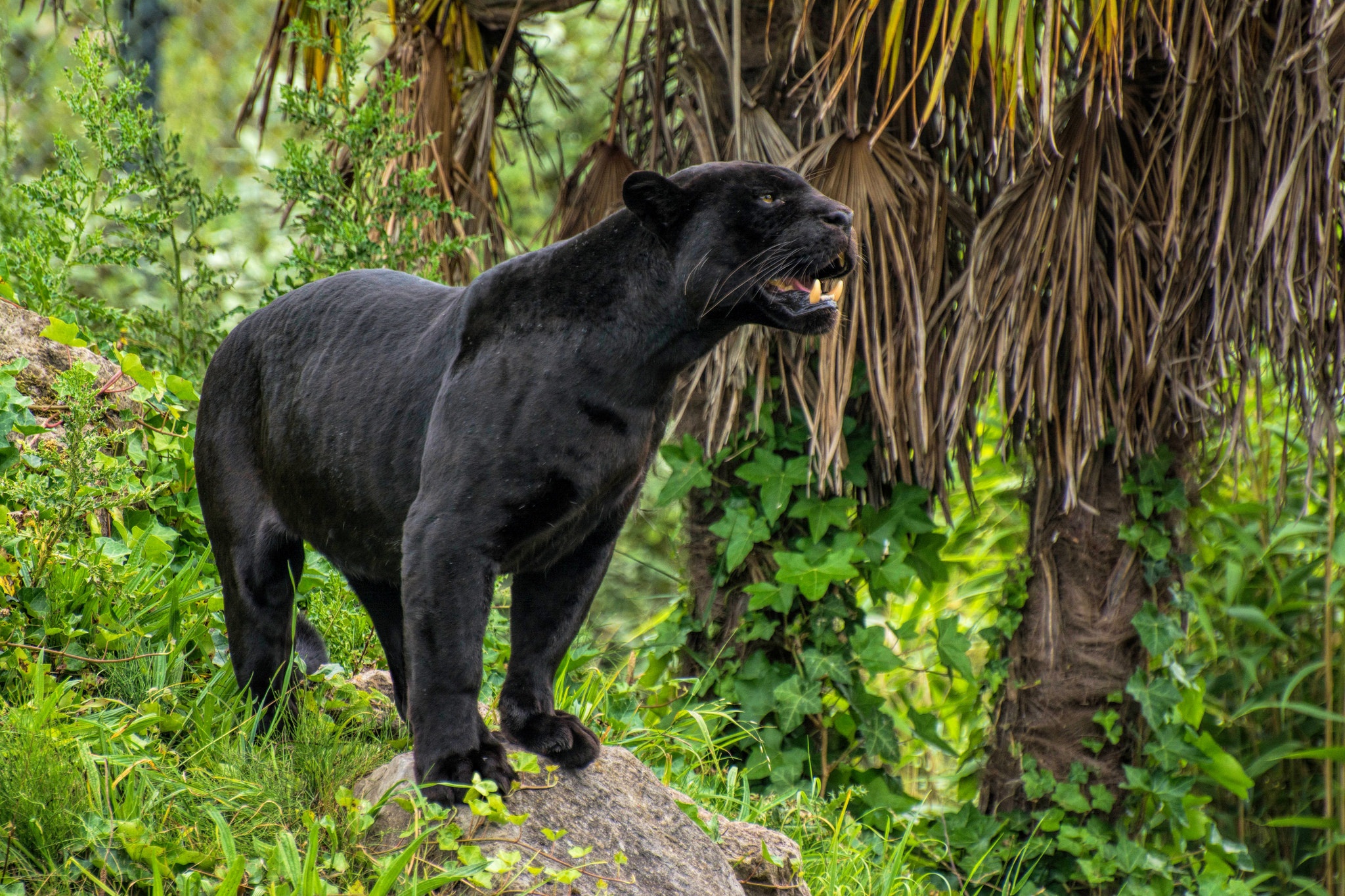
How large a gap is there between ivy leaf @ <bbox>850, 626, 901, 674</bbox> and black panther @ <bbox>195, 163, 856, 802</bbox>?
6.29 feet

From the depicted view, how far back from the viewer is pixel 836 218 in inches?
82.3

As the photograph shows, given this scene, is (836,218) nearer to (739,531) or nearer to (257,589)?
(257,589)

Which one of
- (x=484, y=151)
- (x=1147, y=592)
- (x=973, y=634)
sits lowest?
(x=973, y=634)

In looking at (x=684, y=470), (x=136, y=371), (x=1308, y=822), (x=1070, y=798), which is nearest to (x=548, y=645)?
(x=136, y=371)

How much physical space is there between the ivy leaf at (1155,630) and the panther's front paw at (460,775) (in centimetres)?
263

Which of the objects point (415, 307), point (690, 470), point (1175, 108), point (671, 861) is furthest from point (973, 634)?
point (415, 307)

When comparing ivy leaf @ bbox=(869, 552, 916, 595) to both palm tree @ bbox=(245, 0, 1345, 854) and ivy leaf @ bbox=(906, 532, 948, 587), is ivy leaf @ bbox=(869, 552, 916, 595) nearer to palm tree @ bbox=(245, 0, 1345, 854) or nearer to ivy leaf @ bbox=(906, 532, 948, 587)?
ivy leaf @ bbox=(906, 532, 948, 587)

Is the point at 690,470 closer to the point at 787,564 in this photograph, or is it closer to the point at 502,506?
the point at 787,564

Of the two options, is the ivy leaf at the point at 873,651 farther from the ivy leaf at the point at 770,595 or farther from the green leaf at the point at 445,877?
the green leaf at the point at 445,877

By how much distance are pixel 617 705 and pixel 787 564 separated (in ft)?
2.76

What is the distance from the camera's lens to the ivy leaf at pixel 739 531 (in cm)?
400

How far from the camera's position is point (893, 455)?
3.69 metres

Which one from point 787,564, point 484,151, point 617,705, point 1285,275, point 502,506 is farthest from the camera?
point 484,151

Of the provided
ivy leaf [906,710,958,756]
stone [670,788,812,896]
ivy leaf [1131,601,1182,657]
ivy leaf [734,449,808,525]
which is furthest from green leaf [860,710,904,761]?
stone [670,788,812,896]
